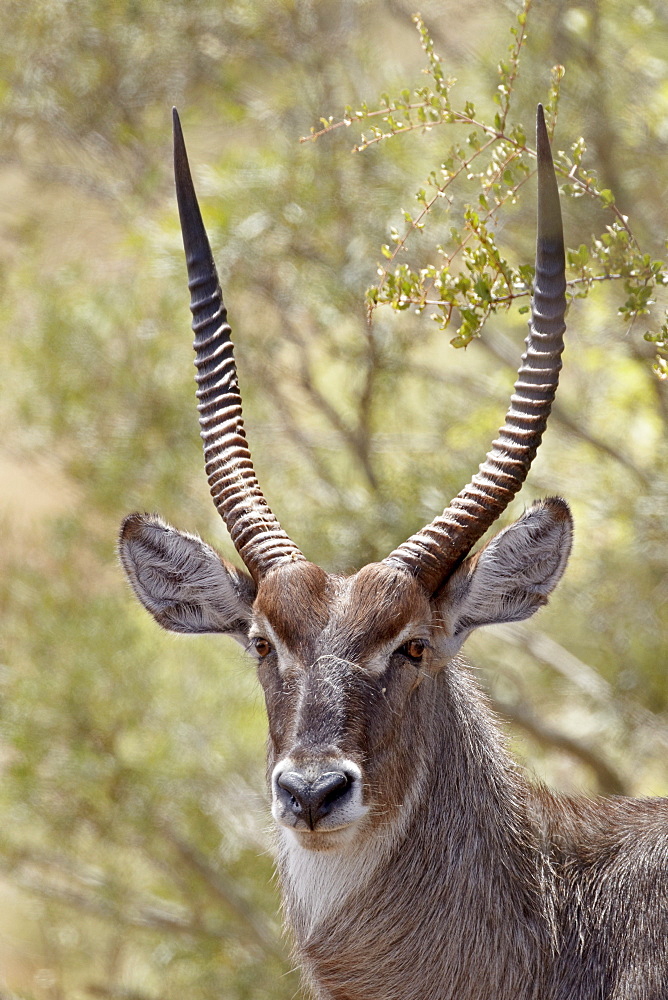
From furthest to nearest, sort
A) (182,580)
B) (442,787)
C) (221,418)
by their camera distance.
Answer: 1. (182,580)
2. (221,418)
3. (442,787)

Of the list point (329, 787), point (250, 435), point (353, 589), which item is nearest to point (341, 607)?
point (353, 589)

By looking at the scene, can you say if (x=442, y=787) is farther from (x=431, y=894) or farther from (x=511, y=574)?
(x=511, y=574)

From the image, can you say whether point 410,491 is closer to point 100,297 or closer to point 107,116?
point 100,297

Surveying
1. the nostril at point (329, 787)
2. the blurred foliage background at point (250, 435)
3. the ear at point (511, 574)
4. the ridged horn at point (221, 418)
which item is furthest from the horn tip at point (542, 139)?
the blurred foliage background at point (250, 435)

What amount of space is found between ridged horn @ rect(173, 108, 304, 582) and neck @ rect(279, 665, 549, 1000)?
838mm

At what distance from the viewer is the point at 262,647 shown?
4.79 m

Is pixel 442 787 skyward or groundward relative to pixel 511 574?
groundward

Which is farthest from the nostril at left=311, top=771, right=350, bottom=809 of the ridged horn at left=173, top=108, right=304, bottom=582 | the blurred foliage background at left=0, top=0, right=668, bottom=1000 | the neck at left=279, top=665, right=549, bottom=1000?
the blurred foliage background at left=0, top=0, right=668, bottom=1000

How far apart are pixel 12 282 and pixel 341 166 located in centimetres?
349

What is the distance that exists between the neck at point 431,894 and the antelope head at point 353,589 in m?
0.15

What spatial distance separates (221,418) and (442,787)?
5.54 feet

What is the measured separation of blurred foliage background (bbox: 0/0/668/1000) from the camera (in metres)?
9.48

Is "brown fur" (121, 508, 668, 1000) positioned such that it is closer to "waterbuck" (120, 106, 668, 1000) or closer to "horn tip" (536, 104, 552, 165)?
"waterbuck" (120, 106, 668, 1000)

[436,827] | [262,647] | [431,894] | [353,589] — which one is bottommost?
[431,894]
